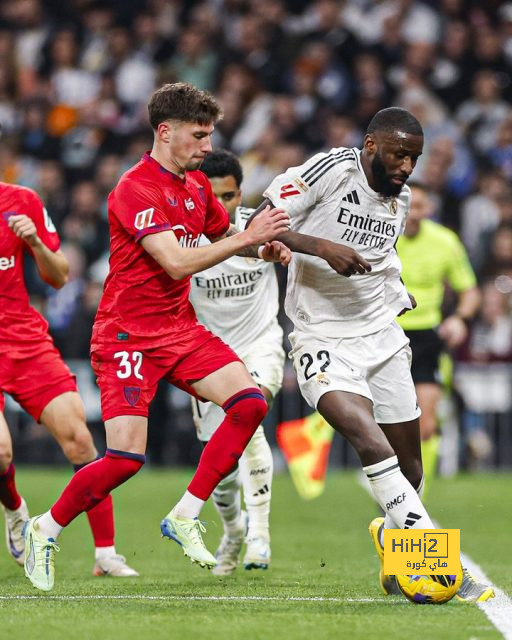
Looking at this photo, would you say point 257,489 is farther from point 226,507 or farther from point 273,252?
point 273,252

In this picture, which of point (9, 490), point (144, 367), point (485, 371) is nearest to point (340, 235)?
point (144, 367)

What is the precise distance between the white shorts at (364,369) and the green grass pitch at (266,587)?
101cm

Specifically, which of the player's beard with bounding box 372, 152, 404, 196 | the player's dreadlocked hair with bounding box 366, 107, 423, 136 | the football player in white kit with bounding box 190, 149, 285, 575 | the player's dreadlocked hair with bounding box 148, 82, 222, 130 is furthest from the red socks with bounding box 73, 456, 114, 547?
the player's dreadlocked hair with bounding box 366, 107, 423, 136

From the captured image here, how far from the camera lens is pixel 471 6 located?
62.0 feet

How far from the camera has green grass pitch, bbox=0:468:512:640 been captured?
547 centimetres

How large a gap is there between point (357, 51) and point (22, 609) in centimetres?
1335

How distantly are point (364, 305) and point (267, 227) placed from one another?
3.01ft

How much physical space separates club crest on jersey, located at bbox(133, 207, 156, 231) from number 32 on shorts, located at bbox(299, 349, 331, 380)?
1.08 metres

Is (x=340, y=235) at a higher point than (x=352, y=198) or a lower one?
lower

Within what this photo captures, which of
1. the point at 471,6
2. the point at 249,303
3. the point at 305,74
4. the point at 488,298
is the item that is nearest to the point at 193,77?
the point at 305,74

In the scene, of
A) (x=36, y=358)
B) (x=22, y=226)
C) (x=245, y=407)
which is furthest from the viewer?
(x=36, y=358)

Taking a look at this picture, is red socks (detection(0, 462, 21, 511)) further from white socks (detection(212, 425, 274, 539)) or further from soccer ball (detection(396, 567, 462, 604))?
soccer ball (detection(396, 567, 462, 604))

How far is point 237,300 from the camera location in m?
8.70

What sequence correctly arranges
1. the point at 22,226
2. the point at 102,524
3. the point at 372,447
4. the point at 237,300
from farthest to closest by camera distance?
the point at 237,300 → the point at 102,524 → the point at 22,226 → the point at 372,447
